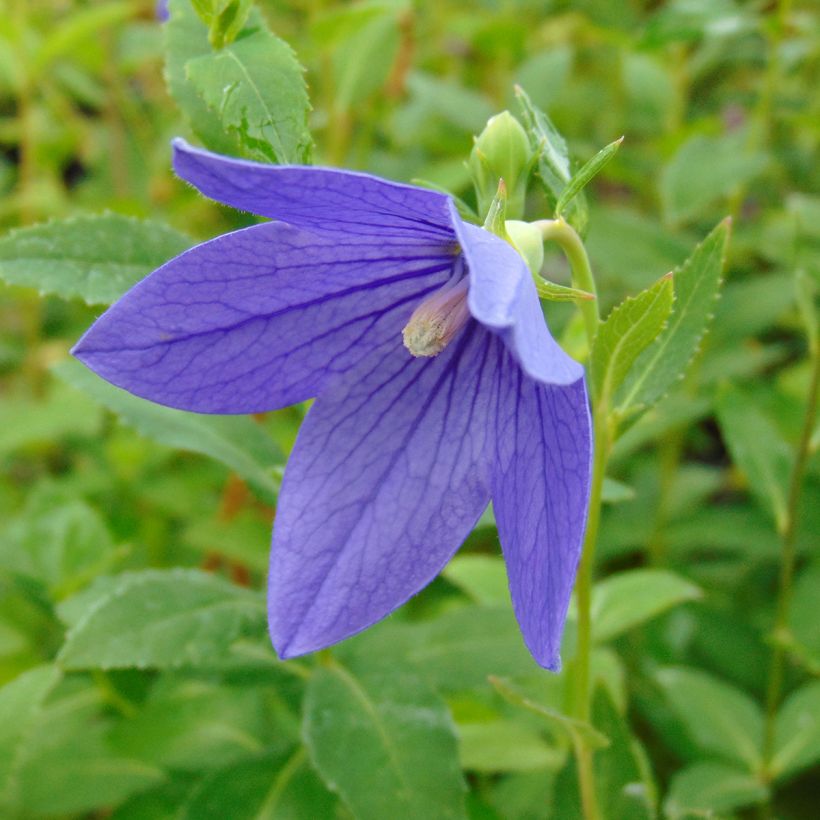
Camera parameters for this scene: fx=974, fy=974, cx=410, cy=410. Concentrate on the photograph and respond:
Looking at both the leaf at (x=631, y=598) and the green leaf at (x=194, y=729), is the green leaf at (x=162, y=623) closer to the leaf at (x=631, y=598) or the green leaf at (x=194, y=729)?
the green leaf at (x=194, y=729)

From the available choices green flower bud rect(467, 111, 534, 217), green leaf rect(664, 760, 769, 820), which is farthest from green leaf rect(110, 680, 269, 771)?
green flower bud rect(467, 111, 534, 217)

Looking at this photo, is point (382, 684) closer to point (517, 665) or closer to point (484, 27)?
point (517, 665)

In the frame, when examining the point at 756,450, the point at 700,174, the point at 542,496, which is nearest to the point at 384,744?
the point at 542,496

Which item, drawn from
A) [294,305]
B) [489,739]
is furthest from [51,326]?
[294,305]

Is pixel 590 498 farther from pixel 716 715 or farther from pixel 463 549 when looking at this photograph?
pixel 463 549

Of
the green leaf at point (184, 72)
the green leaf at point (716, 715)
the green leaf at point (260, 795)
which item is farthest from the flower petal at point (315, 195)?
the green leaf at point (716, 715)

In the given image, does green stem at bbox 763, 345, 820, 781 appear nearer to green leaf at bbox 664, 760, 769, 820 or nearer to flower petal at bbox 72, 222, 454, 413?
green leaf at bbox 664, 760, 769, 820

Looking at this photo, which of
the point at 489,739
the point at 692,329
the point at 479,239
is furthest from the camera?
the point at 489,739
